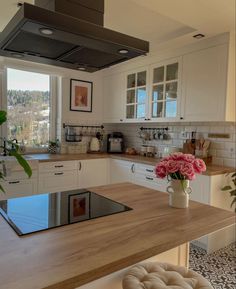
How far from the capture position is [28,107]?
3.66 m

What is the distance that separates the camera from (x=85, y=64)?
156cm

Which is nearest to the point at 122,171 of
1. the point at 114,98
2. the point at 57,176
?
the point at 57,176

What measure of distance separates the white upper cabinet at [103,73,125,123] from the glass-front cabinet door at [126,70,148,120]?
116 millimetres

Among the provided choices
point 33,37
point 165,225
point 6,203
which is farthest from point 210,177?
point 33,37

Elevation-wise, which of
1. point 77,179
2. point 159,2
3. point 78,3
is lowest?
point 77,179

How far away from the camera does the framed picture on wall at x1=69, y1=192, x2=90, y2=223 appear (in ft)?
4.19

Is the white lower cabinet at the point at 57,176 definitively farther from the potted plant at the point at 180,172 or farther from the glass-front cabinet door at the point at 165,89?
the potted plant at the point at 180,172

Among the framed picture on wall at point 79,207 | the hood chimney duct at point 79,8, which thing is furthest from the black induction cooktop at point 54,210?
the hood chimney duct at point 79,8

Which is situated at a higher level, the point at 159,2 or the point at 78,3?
the point at 159,2

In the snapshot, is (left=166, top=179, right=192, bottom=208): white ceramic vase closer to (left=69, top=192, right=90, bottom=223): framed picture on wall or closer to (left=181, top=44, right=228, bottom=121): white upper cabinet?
(left=69, top=192, right=90, bottom=223): framed picture on wall

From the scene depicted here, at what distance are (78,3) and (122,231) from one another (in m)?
1.17

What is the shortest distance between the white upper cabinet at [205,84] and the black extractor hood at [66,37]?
1527mm

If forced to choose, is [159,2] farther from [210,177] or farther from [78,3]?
[210,177]

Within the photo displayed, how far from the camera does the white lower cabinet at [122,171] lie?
340 centimetres
